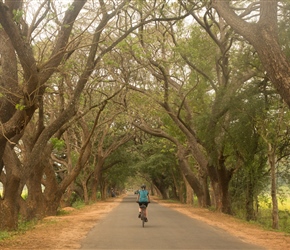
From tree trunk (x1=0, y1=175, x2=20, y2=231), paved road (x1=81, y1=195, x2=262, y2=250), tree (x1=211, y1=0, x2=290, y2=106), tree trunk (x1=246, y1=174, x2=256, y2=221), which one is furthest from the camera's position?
tree trunk (x1=246, y1=174, x2=256, y2=221)

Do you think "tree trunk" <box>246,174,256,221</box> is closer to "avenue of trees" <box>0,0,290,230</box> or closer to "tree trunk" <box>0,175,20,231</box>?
"avenue of trees" <box>0,0,290,230</box>

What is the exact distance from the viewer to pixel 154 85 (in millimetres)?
27828

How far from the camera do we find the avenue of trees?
35.6 ft

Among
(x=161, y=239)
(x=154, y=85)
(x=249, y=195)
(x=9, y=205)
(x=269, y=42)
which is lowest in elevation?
(x=161, y=239)

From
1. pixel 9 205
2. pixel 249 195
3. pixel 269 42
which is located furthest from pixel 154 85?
pixel 269 42

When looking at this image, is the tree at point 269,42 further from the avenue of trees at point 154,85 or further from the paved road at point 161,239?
the paved road at point 161,239

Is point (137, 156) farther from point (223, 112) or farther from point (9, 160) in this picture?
point (9, 160)

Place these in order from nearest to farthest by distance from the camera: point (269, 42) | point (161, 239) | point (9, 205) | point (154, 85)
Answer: point (269, 42)
point (161, 239)
point (9, 205)
point (154, 85)

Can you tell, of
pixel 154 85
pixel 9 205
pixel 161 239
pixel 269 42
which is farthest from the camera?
pixel 154 85

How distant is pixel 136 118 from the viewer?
103 ft

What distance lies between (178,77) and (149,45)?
9.86 ft

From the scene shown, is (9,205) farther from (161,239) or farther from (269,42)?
(269,42)

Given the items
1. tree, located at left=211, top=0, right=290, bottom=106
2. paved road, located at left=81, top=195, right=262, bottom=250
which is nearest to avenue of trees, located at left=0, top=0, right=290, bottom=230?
tree, located at left=211, top=0, right=290, bottom=106

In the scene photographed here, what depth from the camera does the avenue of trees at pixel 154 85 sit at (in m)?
10.9
